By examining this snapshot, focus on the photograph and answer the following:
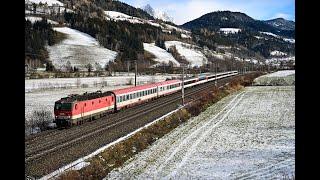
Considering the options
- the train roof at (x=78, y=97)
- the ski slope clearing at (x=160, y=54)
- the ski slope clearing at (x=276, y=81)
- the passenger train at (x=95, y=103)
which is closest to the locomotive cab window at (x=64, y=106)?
the passenger train at (x=95, y=103)

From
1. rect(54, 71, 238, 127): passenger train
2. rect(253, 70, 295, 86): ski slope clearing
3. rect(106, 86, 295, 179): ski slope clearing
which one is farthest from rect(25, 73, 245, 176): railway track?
rect(253, 70, 295, 86): ski slope clearing

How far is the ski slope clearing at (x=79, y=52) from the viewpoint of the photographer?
139875 mm

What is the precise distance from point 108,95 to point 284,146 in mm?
16950

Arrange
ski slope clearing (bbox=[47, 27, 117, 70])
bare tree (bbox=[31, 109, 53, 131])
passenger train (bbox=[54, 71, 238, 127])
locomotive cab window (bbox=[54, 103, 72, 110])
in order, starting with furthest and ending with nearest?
ski slope clearing (bbox=[47, 27, 117, 70])
locomotive cab window (bbox=[54, 103, 72, 110])
passenger train (bbox=[54, 71, 238, 127])
bare tree (bbox=[31, 109, 53, 131])

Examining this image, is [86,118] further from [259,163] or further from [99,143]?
[259,163]

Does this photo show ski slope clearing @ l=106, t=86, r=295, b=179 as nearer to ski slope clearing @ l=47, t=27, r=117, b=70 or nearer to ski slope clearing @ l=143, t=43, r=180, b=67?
ski slope clearing @ l=47, t=27, r=117, b=70

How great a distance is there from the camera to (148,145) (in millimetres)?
20938

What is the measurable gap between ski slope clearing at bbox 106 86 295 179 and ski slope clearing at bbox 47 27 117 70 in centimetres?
10328

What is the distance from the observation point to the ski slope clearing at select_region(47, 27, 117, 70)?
459 feet

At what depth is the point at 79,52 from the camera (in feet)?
506

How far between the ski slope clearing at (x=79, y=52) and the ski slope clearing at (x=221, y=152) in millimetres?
103285

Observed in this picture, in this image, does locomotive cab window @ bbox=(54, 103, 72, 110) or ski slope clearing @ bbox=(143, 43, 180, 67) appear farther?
ski slope clearing @ bbox=(143, 43, 180, 67)

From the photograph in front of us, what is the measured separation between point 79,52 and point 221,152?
14008cm
